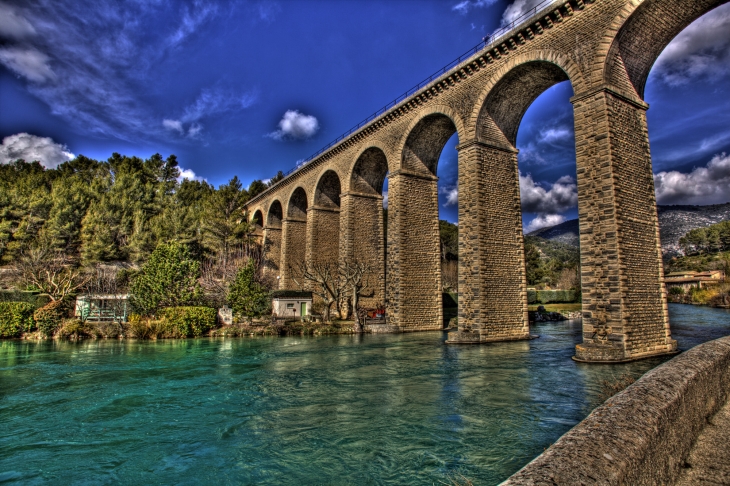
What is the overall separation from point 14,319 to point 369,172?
1926cm

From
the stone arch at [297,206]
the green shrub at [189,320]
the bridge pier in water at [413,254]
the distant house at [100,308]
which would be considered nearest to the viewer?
the green shrub at [189,320]

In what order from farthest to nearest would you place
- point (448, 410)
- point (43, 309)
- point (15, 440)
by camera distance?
point (43, 309) → point (448, 410) → point (15, 440)

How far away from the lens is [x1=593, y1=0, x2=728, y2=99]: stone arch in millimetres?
11898

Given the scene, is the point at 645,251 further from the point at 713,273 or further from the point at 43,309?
the point at 713,273

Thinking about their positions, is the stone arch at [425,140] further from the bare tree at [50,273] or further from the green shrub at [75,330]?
the bare tree at [50,273]

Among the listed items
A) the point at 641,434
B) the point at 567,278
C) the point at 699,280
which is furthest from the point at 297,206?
the point at 567,278

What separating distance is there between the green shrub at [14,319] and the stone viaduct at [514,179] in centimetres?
1567

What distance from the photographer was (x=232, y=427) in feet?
21.6

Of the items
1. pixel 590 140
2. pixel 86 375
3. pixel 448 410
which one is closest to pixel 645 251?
pixel 590 140

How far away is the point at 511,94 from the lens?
55.6 ft

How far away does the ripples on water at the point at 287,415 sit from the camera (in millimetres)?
5066

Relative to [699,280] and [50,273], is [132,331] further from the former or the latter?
[699,280]

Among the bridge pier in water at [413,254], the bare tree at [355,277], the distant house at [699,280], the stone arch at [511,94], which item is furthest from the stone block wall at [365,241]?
the distant house at [699,280]

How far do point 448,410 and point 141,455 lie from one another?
472 cm
